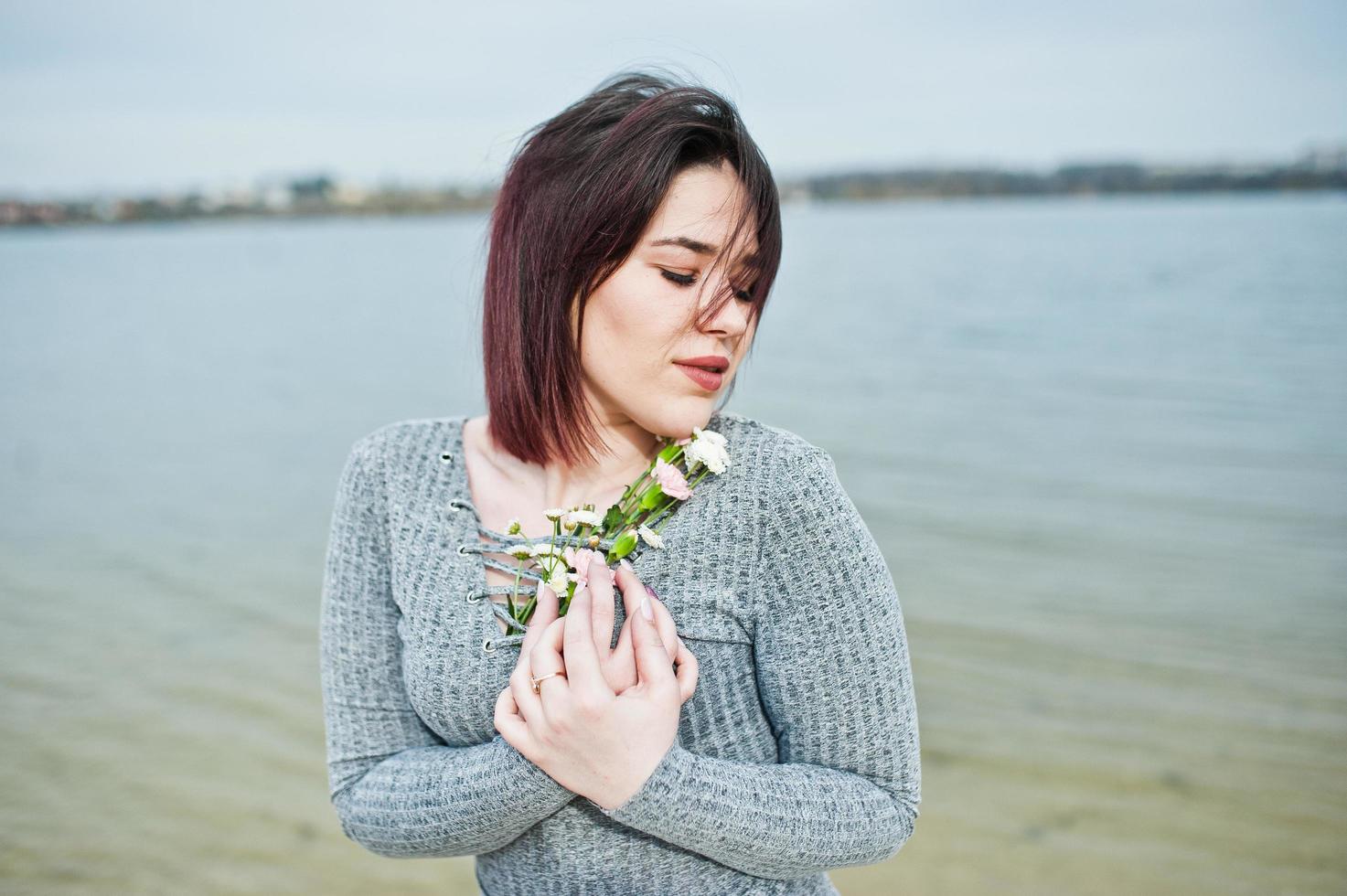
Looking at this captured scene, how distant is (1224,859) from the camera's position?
3574 millimetres

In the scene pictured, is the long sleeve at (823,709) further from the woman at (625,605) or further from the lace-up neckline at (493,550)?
the lace-up neckline at (493,550)

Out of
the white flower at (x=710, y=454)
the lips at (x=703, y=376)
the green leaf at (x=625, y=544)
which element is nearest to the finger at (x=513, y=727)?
the green leaf at (x=625, y=544)

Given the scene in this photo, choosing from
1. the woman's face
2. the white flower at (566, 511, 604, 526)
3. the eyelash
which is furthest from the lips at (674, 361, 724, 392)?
the white flower at (566, 511, 604, 526)

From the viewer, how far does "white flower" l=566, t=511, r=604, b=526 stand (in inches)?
58.6

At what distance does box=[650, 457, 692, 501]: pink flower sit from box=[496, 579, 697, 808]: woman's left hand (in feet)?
0.83

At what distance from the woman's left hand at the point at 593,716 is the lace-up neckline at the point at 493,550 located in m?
0.21

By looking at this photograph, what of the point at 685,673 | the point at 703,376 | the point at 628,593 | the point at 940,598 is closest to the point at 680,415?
the point at 703,376

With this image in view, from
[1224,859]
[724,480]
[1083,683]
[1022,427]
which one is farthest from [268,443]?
[724,480]

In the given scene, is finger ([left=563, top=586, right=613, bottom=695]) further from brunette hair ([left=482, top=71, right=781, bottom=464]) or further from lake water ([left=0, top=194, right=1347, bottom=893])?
lake water ([left=0, top=194, right=1347, bottom=893])

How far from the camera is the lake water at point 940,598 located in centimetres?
366

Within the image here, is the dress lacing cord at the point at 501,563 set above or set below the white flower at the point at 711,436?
below

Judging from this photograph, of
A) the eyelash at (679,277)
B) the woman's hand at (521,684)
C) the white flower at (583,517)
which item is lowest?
the woman's hand at (521,684)

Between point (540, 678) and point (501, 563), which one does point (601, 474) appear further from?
point (540, 678)

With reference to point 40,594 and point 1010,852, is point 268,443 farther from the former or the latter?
point 1010,852
